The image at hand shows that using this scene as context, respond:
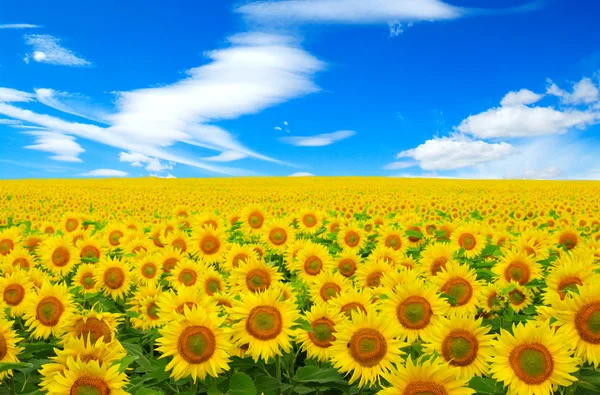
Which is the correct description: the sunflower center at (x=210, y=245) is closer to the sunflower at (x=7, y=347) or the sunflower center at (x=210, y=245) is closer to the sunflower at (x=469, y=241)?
the sunflower at (x=469, y=241)

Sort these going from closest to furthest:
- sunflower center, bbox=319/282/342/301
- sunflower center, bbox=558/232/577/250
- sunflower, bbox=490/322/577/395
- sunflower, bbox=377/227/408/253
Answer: sunflower, bbox=490/322/577/395 → sunflower center, bbox=319/282/342/301 → sunflower, bbox=377/227/408/253 → sunflower center, bbox=558/232/577/250

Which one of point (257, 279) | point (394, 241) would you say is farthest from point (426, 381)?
point (394, 241)

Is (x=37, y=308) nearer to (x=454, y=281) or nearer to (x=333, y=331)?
(x=333, y=331)

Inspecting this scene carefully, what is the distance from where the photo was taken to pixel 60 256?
7230mm

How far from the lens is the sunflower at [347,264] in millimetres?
6445

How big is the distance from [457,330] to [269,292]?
1469mm

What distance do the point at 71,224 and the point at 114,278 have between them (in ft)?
16.9

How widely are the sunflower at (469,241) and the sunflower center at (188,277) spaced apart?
4547mm

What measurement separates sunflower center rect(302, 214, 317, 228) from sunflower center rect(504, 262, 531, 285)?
479 centimetres

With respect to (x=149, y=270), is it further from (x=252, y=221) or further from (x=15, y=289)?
(x=252, y=221)

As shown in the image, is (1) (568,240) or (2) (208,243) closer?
(2) (208,243)

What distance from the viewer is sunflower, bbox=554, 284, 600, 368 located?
11.5 feet

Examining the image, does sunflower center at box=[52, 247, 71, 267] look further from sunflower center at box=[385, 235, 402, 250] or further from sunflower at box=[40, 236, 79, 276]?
sunflower center at box=[385, 235, 402, 250]

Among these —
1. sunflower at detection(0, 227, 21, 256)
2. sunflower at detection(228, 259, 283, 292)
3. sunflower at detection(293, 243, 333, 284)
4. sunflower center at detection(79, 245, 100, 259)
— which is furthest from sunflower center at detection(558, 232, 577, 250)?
sunflower at detection(0, 227, 21, 256)
